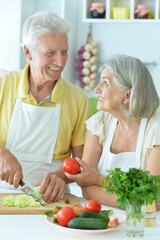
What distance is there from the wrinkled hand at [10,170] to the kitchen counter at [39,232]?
0.31m

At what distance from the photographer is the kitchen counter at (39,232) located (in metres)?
1.42

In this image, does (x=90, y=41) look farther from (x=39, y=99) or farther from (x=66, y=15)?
(x=39, y=99)

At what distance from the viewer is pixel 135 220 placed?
1382mm

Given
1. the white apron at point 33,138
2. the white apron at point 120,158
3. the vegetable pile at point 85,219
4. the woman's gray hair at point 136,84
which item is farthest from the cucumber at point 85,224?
the white apron at point 33,138

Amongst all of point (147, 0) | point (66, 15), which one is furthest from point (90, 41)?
point (147, 0)

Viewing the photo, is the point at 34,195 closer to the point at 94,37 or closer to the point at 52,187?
the point at 52,187

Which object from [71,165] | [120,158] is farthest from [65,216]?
[120,158]

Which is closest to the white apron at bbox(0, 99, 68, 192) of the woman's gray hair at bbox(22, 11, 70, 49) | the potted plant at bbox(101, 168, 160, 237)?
the woman's gray hair at bbox(22, 11, 70, 49)

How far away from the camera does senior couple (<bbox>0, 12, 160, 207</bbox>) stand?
6.51 ft

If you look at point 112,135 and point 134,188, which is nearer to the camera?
point 134,188

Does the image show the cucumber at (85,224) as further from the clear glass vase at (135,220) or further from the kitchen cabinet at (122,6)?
the kitchen cabinet at (122,6)

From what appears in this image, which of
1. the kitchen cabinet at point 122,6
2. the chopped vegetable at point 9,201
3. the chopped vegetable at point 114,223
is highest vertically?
the kitchen cabinet at point 122,6

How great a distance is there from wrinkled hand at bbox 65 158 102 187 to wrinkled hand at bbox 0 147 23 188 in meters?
0.23

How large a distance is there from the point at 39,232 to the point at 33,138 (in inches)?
33.5
